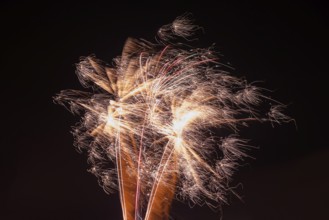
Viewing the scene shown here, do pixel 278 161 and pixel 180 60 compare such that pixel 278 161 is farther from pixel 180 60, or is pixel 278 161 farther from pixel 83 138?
pixel 83 138

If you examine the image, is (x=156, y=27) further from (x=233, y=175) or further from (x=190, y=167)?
(x=233, y=175)

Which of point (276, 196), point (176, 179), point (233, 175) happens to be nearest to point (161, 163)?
point (176, 179)

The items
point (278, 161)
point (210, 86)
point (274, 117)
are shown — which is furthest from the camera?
point (278, 161)

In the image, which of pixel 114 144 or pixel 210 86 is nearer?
pixel 210 86

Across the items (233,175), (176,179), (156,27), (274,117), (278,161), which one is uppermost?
(156,27)

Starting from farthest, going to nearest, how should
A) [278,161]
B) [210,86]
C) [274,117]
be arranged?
[278,161] → [274,117] → [210,86]

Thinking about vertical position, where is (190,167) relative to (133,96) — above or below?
below
